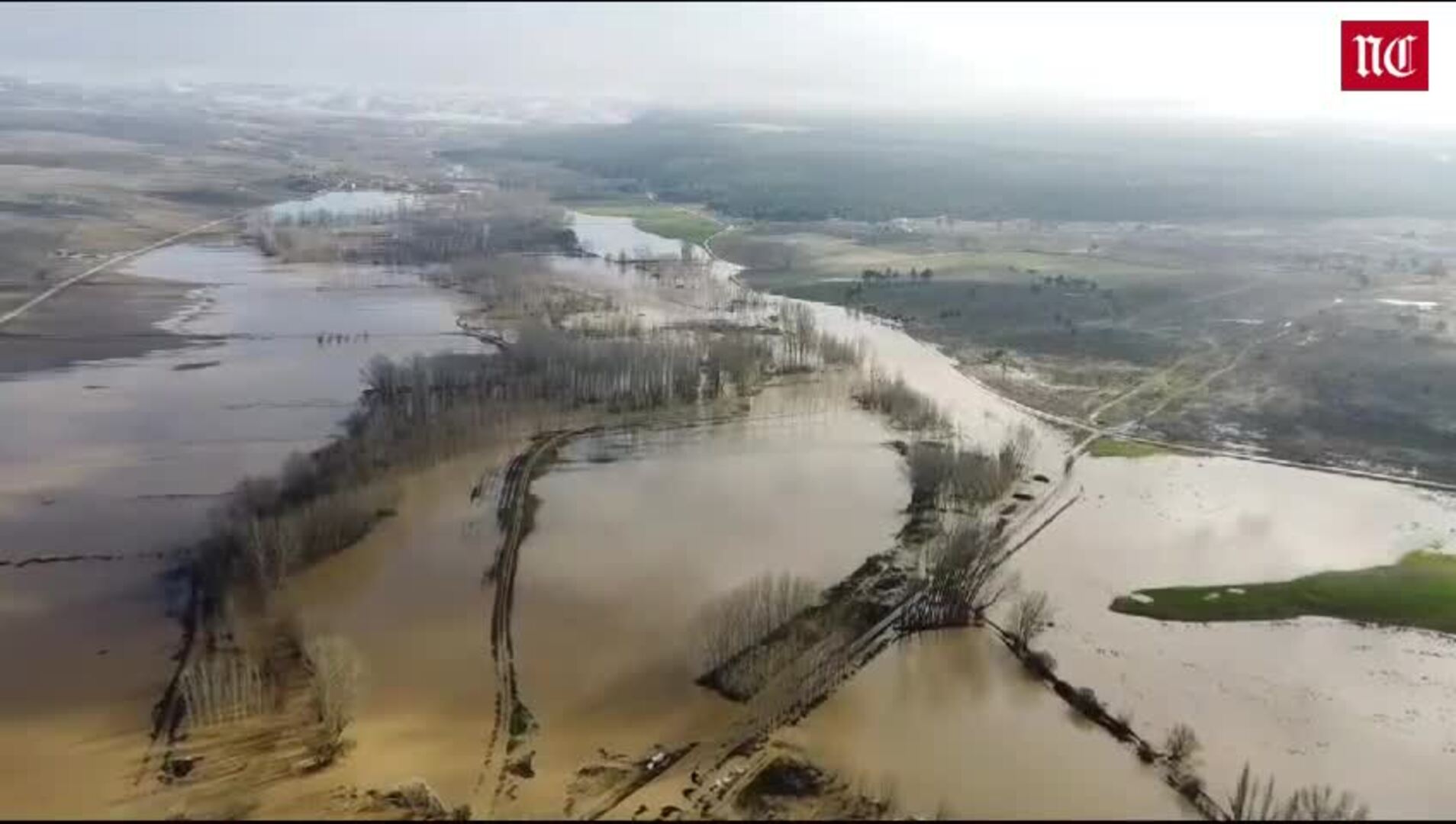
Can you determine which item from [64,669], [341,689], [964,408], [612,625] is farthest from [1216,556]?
[64,669]

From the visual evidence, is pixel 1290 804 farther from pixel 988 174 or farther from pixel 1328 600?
pixel 988 174

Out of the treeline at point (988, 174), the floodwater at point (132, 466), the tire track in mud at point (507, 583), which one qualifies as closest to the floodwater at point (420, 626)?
the tire track in mud at point (507, 583)

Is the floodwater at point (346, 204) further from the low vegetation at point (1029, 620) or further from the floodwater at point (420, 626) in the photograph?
the low vegetation at point (1029, 620)

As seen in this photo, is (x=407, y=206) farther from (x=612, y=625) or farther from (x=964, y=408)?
(x=612, y=625)

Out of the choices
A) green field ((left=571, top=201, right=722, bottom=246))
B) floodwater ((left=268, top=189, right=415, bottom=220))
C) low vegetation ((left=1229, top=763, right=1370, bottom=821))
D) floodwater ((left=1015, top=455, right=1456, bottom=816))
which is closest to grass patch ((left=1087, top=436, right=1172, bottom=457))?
floodwater ((left=1015, top=455, right=1456, bottom=816))

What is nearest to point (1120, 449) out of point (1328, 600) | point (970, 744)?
point (1328, 600)

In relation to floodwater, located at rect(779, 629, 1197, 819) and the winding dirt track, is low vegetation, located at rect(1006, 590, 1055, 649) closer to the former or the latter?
floodwater, located at rect(779, 629, 1197, 819)
